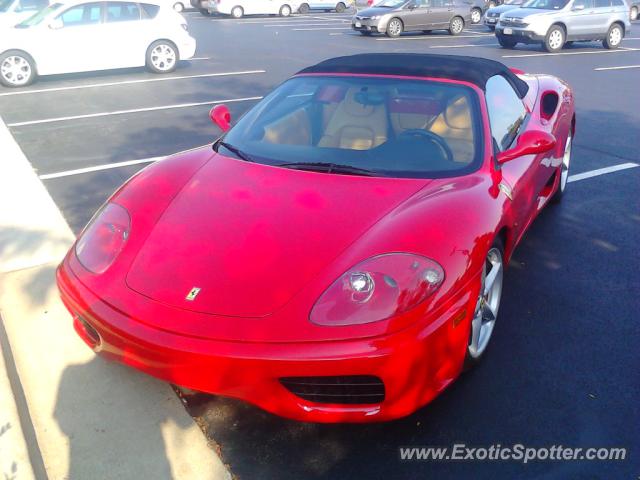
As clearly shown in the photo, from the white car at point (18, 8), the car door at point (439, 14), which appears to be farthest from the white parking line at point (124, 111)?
the car door at point (439, 14)

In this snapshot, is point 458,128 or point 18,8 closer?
point 458,128

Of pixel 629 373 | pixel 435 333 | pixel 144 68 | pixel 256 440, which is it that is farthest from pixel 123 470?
pixel 144 68

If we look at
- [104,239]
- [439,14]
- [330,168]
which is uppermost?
[330,168]

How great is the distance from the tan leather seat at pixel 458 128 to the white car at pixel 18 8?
1235cm

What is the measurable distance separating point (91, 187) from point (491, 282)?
3.95 metres

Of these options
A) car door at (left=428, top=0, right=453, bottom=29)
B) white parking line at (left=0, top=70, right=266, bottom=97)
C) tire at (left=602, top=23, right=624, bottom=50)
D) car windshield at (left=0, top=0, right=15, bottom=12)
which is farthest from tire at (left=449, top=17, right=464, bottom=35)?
car windshield at (left=0, top=0, right=15, bottom=12)

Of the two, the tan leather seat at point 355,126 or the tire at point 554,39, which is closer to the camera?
the tan leather seat at point 355,126

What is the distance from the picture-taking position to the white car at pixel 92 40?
35.3ft

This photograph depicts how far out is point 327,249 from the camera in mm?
2643

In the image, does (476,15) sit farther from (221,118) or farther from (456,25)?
(221,118)

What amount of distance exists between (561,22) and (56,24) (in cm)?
1221

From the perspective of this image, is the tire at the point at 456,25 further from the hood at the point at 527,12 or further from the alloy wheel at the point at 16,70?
the alloy wheel at the point at 16,70

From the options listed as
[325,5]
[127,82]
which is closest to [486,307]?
[127,82]

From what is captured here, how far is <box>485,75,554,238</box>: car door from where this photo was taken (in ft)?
11.5
